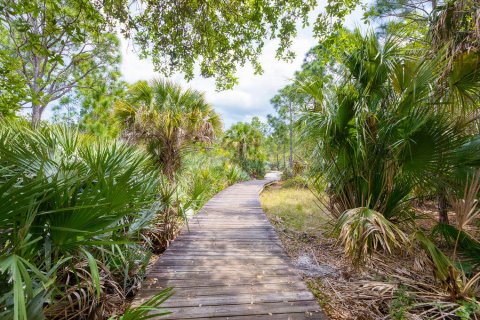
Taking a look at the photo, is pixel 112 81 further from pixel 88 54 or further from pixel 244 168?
pixel 244 168

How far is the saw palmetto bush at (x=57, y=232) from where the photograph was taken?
4.00ft

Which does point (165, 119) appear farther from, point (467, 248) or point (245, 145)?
point (245, 145)

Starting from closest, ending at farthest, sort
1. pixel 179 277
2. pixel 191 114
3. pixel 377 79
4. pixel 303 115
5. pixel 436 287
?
pixel 436 287, pixel 179 277, pixel 377 79, pixel 303 115, pixel 191 114

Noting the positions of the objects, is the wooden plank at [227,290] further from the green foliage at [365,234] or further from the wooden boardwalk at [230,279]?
the green foliage at [365,234]

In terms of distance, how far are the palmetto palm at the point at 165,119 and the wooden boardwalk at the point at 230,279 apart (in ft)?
7.56

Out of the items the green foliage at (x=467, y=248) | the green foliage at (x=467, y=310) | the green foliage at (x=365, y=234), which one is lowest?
the green foliage at (x=467, y=310)

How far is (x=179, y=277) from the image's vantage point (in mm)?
2803

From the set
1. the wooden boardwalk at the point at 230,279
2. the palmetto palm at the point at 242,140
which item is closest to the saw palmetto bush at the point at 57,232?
the wooden boardwalk at the point at 230,279

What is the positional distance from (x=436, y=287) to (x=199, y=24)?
5032mm

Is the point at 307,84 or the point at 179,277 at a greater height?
the point at 307,84

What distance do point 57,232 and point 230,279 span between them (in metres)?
1.92

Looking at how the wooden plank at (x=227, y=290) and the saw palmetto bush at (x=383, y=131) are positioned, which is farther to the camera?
the saw palmetto bush at (x=383, y=131)

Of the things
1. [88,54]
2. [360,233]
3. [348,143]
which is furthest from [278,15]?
[88,54]

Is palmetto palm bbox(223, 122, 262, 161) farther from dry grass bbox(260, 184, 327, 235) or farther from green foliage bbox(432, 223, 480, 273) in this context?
green foliage bbox(432, 223, 480, 273)
